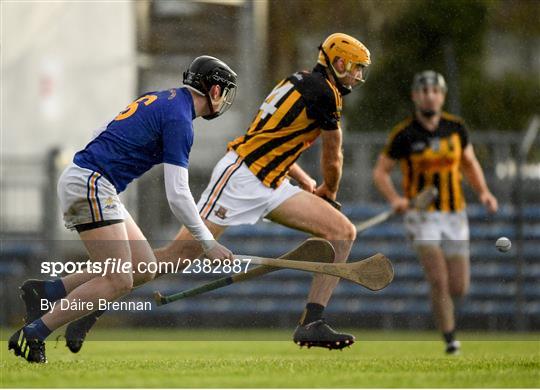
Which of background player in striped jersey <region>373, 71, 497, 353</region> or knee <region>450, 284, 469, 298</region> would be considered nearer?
background player in striped jersey <region>373, 71, 497, 353</region>

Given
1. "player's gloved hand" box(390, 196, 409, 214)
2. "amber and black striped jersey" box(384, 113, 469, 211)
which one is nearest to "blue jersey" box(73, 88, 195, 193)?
"player's gloved hand" box(390, 196, 409, 214)

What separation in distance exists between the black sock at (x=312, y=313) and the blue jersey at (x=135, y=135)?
52.5 inches

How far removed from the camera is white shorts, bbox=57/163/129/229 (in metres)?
6.60

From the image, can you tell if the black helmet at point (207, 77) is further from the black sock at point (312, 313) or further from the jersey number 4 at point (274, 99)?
the black sock at point (312, 313)

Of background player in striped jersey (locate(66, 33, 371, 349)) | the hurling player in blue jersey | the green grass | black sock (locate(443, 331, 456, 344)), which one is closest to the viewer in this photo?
the green grass

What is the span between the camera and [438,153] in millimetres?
9461

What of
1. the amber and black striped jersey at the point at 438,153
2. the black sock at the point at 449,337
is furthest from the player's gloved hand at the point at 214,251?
the amber and black striped jersey at the point at 438,153

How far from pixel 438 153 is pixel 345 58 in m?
2.10

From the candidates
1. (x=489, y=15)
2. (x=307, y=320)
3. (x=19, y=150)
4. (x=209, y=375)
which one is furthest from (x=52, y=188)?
(x=209, y=375)

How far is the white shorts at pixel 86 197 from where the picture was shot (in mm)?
6602

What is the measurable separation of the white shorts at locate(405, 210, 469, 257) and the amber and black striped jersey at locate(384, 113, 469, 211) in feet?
0.20

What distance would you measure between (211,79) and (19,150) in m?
5.54

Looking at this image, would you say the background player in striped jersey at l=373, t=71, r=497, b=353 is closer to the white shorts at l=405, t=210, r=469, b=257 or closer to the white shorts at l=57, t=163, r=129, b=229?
the white shorts at l=405, t=210, r=469, b=257

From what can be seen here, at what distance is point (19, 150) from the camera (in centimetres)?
1204
